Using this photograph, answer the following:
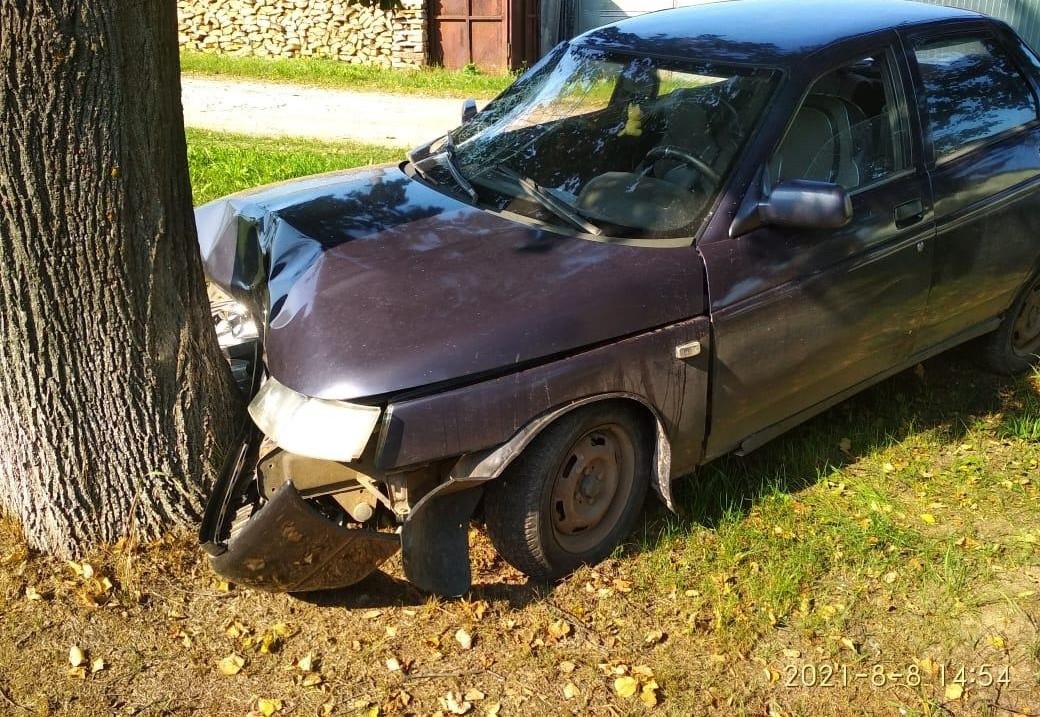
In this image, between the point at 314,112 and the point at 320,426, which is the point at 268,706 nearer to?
the point at 320,426

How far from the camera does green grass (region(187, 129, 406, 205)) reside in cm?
827

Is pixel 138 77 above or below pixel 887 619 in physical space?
above

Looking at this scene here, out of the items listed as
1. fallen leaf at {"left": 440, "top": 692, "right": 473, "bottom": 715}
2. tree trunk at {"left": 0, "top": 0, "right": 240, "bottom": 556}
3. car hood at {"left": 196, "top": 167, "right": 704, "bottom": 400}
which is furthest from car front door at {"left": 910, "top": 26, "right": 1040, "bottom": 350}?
tree trunk at {"left": 0, "top": 0, "right": 240, "bottom": 556}

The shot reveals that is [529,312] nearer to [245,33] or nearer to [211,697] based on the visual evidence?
[211,697]

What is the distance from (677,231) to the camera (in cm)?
389

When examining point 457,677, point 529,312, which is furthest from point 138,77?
point 457,677

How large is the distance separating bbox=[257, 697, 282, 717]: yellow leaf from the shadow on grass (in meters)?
0.48

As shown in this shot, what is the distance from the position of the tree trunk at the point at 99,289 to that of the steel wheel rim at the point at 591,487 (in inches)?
51.3

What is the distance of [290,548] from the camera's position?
333 cm

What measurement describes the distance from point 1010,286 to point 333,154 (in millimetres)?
6243

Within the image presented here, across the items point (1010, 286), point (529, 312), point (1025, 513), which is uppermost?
point (529, 312)

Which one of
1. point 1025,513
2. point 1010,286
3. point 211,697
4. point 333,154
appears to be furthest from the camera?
point 333,154

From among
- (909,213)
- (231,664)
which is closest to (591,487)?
(231,664)

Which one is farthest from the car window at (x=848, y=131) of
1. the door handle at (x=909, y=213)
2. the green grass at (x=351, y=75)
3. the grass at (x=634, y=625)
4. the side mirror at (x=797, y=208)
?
the green grass at (x=351, y=75)
